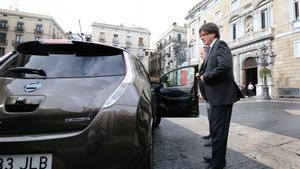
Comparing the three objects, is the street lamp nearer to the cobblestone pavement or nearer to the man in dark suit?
the cobblestone pavement

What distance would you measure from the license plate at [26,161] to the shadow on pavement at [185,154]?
1851mm

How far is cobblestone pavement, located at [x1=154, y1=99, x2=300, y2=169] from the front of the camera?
3.08m

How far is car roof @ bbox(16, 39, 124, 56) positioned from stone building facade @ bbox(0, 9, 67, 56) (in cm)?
4883

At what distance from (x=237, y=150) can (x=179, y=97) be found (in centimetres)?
124

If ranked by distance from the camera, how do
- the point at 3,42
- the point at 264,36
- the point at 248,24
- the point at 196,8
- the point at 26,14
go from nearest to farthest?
the point at 264,36 < the point at 248,24 < the point at 196,8 < the point at 3,42 < the point at 26,14

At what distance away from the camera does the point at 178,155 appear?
138 inches

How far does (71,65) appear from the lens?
6.13ft

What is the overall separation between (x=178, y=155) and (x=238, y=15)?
25.6m

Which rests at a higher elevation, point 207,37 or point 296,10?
point 296,10

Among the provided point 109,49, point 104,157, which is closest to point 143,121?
point 104,157

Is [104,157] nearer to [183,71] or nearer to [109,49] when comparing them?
[109,49]

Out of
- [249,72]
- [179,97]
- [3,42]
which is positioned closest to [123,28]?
[3,42]

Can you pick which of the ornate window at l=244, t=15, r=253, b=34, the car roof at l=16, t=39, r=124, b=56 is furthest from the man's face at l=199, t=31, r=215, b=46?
the ornate window at l=244, t=15, r=253, b=34

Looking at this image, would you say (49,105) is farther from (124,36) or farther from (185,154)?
(124,36)
